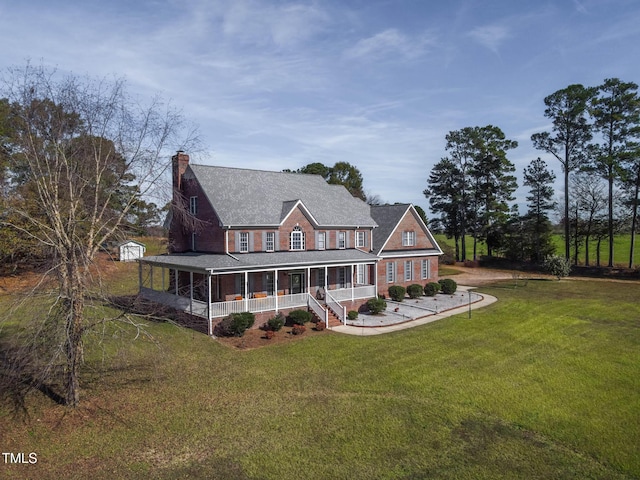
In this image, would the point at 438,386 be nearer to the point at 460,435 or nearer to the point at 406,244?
the point at 460,435

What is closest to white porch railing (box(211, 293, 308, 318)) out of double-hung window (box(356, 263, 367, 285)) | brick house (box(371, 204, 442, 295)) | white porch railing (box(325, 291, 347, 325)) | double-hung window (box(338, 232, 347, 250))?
white porch railing (box(325, 291, 347, 325))

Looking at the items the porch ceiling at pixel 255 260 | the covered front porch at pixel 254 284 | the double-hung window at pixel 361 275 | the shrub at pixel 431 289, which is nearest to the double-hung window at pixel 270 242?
the porch ceiling at pixel 255 260

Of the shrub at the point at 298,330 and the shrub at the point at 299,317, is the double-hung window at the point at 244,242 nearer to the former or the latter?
the shrub at the point at 299,317

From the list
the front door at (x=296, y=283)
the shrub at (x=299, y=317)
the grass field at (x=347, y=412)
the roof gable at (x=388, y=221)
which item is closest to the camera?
the grass field at (x=347, y=412)

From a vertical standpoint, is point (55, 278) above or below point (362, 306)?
above

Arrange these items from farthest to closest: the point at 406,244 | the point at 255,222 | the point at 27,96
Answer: the point at 406,244
the point at 255,222
the point at 27,96

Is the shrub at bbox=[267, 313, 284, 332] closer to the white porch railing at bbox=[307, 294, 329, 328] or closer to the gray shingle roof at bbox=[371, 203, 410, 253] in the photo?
the white porch railing at bbox=[307, 294, 329, 328]

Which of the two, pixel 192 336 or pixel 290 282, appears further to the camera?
pixel 290 282

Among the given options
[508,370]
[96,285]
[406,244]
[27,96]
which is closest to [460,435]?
[508,370]
